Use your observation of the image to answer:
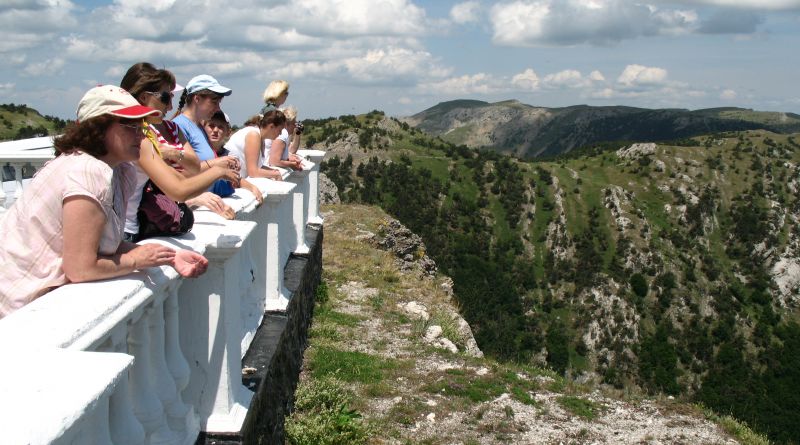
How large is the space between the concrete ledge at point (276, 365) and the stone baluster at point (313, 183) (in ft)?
7.92

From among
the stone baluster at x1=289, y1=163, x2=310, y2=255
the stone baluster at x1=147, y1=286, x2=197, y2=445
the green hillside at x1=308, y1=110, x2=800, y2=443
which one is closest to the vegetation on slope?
the stone baluster at x1=289, y1=163, x2=310, y2=255

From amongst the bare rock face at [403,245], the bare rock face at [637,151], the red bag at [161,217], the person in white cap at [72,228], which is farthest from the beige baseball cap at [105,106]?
the bare rock face at [637,151]

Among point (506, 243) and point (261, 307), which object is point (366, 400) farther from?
point (506, 243)

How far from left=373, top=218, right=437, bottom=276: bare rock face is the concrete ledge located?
20.9 ft

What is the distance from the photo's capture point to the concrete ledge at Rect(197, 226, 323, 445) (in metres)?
3.57

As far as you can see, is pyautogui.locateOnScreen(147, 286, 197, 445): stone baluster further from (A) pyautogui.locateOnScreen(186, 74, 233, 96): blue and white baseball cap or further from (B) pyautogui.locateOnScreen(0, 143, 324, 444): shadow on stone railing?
(A) pyautogui.locateOnScreen(186, 74, 233, 96): blue and white baseball cap

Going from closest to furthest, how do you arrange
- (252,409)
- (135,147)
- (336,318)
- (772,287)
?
1. (135,147)
2. (252,409)
3. (336,318)
4. (772,287)

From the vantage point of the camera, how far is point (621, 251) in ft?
294

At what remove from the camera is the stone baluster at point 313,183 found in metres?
9.50

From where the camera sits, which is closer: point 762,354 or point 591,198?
point 762,354

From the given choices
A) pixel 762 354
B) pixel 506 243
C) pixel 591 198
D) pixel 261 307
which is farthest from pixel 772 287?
pixel 261 307

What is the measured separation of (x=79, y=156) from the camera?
2.31 metres

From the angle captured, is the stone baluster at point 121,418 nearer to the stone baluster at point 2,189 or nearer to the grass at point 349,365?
the grass at point 349,365

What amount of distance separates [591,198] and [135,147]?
102966 millimetres
